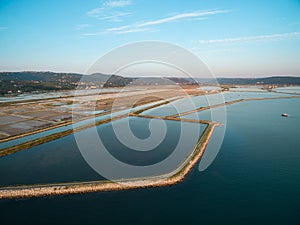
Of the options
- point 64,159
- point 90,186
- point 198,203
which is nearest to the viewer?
point 198,203

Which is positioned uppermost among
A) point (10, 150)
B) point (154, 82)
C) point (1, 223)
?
point (154, 82)

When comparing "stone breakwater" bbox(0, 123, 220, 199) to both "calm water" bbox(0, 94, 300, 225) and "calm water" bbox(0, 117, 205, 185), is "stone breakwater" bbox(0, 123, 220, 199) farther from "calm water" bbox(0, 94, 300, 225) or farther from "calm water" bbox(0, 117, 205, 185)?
"calm water" bbox(0, 117, 205, 185)

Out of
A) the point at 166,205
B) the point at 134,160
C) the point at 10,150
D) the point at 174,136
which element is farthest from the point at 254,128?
the point at 10,150

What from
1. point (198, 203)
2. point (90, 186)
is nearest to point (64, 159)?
point (90, 186)

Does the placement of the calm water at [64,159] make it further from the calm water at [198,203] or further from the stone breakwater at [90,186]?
the calm water at [198,203]

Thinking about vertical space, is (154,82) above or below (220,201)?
above

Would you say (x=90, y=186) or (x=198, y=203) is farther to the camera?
(x=90, y=186)

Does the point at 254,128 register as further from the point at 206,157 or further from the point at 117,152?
the point at 117,152

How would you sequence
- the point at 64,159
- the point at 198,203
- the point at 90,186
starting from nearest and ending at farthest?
1. the point at 198,203
2. the point at 90,186
3. the point at 64,159

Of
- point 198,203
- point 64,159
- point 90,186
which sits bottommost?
point 198,203

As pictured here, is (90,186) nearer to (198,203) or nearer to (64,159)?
(64,159)

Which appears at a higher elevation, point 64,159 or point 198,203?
point 64,159
